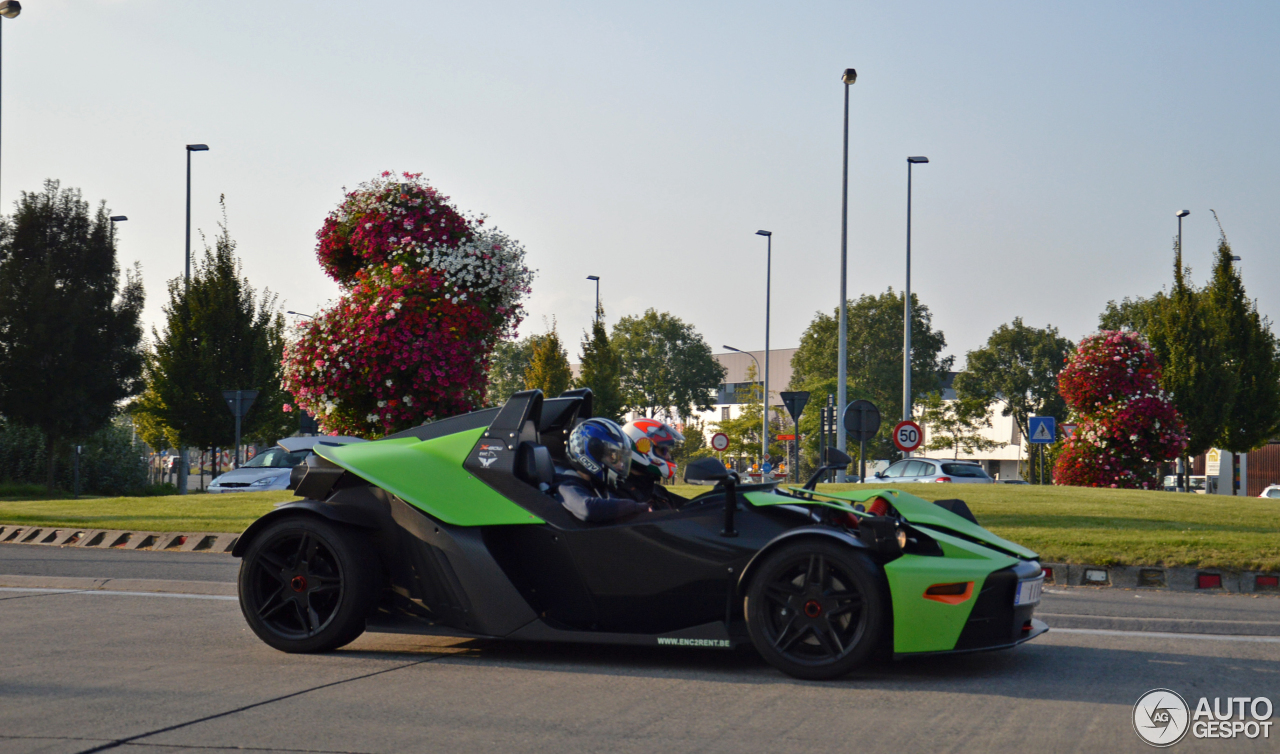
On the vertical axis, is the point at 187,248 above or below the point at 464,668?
above

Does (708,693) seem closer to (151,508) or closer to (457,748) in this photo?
(457,748)

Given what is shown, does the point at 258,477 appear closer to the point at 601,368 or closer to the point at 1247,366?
the point at 601,368

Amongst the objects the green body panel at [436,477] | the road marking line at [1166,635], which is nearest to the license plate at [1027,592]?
the road marking line at [1166,635]

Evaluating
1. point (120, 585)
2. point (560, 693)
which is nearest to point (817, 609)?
point (560, 693)

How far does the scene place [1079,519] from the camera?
563 inches

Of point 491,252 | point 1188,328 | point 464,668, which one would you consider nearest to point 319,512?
point 464,668

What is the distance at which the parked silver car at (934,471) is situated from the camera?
92.9 ft

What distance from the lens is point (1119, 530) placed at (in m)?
13.1

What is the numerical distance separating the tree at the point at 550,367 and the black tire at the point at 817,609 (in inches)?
1495

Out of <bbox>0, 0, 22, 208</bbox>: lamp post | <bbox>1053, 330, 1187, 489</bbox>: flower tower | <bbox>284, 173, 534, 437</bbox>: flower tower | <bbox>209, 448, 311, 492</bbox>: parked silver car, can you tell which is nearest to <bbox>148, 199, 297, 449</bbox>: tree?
Result: <bbox>209, 448, 311, 492</bbox>: parked silver car

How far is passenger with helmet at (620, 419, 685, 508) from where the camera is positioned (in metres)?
6.33

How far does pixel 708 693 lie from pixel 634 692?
0.32 meters

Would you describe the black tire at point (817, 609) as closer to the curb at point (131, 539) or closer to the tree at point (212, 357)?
the curb at point (131, 539)

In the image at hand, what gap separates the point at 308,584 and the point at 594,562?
1.54m
